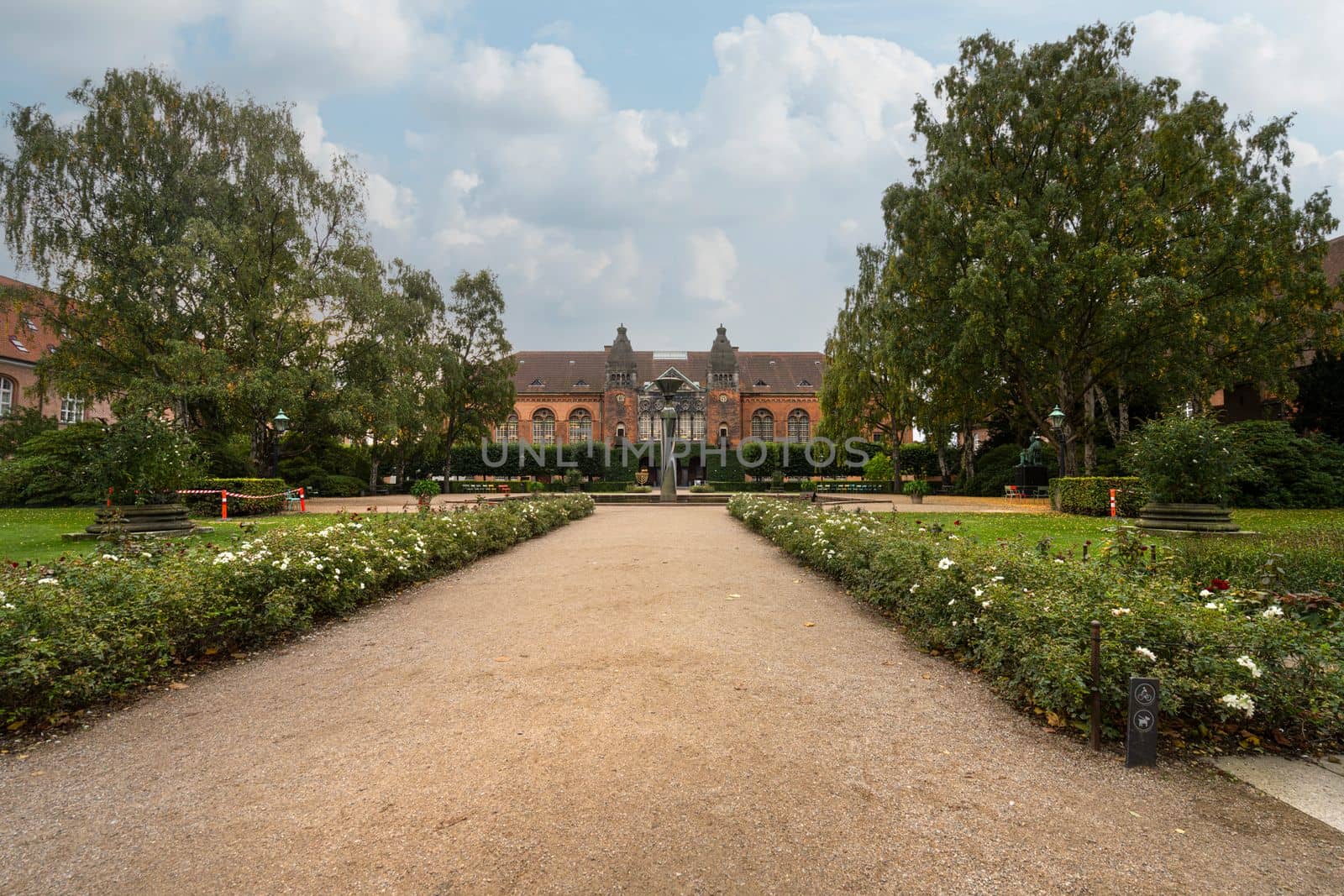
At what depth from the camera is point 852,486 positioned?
123 ft

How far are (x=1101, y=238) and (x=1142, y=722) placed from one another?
77.1 feet

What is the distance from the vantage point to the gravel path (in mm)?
2584

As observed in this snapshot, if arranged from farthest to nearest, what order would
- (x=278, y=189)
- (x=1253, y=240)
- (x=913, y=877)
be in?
(x=278, y=189) < (x=1253, y=240) < (x=913, y=877)

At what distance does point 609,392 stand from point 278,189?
3595 cm

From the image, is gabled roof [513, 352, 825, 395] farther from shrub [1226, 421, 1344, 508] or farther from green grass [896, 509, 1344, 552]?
green grass [896, 509, 1344, 552]

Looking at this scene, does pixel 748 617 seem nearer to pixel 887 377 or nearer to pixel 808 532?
pixel 808 532

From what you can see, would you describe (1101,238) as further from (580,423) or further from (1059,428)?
(580,423)

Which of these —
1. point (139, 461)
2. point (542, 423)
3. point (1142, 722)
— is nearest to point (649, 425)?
point (542, 423)

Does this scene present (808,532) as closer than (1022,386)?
Yes

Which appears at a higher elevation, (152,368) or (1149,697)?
(152,368)

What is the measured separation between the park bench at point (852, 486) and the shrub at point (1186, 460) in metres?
24.2

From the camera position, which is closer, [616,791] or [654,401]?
[616,791]

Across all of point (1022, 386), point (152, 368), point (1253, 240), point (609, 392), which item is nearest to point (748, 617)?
point (1022, 386)

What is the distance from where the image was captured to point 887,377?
105 feet
